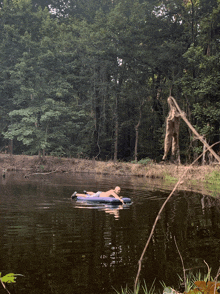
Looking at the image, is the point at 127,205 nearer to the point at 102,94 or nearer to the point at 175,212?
the point at 175,212

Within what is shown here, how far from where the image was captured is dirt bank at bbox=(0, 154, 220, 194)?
22.8 m

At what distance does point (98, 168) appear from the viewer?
101 ft

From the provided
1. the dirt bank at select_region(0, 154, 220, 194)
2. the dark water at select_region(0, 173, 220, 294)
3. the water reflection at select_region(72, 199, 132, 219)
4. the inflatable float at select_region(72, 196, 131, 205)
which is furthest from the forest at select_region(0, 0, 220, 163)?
the dark water at select_region(0, 173, 220, 294)

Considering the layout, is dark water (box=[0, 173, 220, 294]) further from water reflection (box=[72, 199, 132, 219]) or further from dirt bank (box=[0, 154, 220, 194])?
dirt bank (box=[0, 154, 220, 194])

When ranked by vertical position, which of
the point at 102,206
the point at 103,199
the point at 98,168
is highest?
the point at 98,168

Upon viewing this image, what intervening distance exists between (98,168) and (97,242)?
22803 millimetres

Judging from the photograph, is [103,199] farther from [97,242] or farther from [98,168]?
[98,168]

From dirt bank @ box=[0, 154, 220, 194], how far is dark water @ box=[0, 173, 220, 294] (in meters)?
8.30

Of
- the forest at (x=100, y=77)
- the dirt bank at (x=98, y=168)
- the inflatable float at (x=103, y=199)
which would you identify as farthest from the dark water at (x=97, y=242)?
the forest at (x=100, y=77)

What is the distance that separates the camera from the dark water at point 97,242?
18.6ft

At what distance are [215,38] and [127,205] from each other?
21.6 meters

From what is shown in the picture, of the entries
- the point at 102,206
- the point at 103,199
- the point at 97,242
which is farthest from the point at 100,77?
the point at 97,242

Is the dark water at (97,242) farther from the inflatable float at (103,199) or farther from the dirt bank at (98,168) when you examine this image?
the dirt bank at (98,168)

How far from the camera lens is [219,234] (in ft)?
29.6
